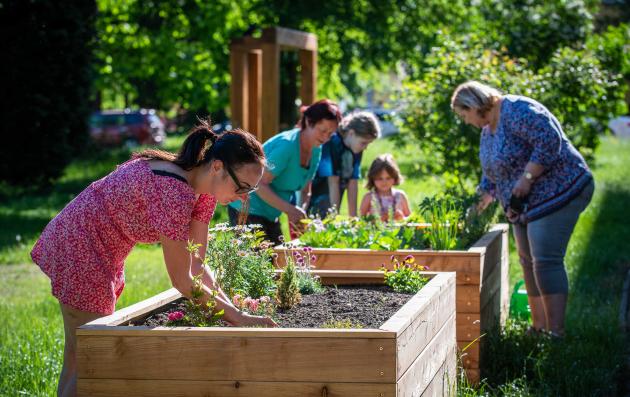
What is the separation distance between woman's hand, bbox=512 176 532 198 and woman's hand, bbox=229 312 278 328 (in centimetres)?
A: 289

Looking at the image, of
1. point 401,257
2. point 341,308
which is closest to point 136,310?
point 341,308

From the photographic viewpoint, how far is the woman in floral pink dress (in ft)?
11.4

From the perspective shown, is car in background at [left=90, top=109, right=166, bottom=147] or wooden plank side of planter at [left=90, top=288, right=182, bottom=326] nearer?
wooden plank side of planter at [left=90, top=288, right=182, bottom=326]

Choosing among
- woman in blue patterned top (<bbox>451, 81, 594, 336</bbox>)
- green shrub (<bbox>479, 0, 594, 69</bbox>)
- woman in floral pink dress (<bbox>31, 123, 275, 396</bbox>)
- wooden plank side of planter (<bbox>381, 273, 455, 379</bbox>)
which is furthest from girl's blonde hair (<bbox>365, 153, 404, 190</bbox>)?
green shrub (<bbox>479, 0, 594, 69</bbox>)

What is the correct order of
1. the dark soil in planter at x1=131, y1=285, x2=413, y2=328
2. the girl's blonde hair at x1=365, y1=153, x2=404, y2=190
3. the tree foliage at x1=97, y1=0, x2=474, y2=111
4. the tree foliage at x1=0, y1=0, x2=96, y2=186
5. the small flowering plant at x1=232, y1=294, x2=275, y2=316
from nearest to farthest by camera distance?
1. the dark soil in planter at x1=131, y1=285, x2=413, y2=328
2. the small flowering plant at x1=232, y1=294, x2=275, y2=316
3. the girl's blonde hair at x1=365, y1=153, x2=404, y2=190
4. the tree foliage at x1=0, y1=0, x2=96, y2=186
5. the tree foliage at x1=97, y1=0, x2=474, y2=111

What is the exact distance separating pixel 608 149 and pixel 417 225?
27.5 meters

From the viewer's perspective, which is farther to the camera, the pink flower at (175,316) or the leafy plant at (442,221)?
the leafy plant at (442,221)

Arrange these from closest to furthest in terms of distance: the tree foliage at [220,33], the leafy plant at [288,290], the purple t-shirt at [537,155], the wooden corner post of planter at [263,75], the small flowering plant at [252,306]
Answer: the small flowering plant at [252,306] < the leafy plant at [288,290] < the purple t-shirt at [537,155] < the wooden corner post of planter at [263,75] < the tree foliage at [220,33]

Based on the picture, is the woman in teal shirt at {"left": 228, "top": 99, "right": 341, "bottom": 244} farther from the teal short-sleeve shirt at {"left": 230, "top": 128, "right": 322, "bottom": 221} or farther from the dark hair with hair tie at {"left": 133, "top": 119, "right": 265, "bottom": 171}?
the dark hair with hair tie at {"left": 133, "top": 119, "right": 265, "bottom": 171}

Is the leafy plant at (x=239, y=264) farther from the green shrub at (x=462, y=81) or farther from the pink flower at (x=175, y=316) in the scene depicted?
the green shrub at (x=462, y=81)

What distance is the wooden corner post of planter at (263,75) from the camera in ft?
37.2

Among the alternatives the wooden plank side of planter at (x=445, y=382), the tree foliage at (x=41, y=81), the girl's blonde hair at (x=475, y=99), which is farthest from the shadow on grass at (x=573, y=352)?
the tree foliage at (x=41, y=81)

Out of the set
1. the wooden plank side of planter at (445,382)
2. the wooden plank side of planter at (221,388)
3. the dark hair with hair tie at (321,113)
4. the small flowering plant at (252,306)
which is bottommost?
the wooden plank side of planter at (445,382)

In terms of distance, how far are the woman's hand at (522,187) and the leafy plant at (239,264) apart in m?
2.16
